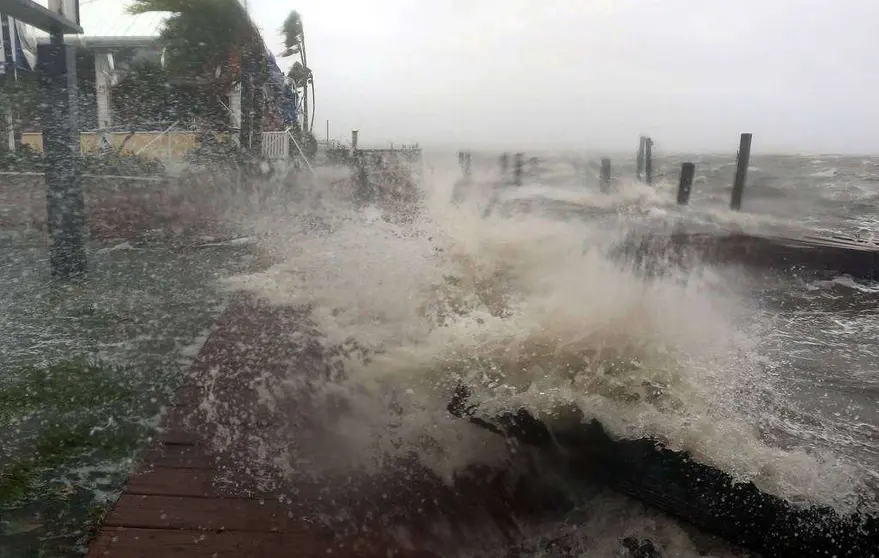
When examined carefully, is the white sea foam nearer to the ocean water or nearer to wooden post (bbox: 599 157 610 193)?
the ocean water

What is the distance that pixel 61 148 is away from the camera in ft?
12.3

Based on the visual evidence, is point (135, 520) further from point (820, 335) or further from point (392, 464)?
point (820, 335)

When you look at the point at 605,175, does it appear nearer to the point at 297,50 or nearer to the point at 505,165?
the point at 505,165

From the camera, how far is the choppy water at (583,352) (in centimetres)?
191

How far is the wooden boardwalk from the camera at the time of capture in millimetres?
1491

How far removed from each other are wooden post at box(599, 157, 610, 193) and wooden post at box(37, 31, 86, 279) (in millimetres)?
7423

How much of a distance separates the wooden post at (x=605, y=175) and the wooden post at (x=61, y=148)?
7.42 meters

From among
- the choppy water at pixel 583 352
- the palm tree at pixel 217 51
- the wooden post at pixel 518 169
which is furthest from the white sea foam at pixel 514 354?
the wooden post at pixel 518 169

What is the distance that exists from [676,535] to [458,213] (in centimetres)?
594

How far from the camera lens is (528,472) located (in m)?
1.87

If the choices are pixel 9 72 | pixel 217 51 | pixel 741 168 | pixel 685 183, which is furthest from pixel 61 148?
pixel 741 168

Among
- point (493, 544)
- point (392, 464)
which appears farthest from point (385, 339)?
point (493, 544)

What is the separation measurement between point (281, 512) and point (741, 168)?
1055cm

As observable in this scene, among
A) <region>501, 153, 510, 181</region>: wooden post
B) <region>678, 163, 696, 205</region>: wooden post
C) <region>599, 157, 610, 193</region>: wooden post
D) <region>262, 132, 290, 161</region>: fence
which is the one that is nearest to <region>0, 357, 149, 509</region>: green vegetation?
<region>262, 132, 290, 161</region>: fence
